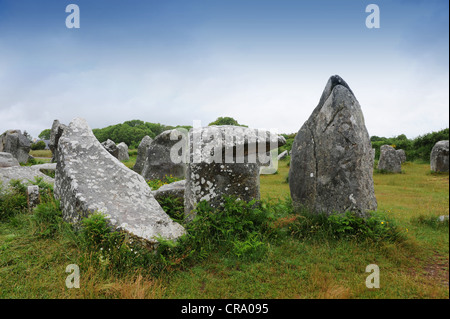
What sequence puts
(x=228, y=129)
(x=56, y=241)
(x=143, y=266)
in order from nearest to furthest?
(x=143, y=266) < (x=56, y=241) < (x=228, y=129)

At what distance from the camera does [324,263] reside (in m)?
4.60

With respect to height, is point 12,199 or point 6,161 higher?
point 6,161

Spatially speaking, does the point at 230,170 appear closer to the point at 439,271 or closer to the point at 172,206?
the point at 172,206

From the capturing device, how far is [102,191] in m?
5.50

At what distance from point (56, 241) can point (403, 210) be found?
30.1 ft

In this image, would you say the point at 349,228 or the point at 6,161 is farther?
the point at 6,161

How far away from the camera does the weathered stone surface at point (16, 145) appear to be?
2078 centimetres

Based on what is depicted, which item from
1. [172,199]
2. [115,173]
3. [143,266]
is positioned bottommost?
A: [143,266]

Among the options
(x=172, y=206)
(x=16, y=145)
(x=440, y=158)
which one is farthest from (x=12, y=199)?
(x=440, y=158)

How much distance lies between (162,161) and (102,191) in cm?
788

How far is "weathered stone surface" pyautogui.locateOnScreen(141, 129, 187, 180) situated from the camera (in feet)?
43.5
